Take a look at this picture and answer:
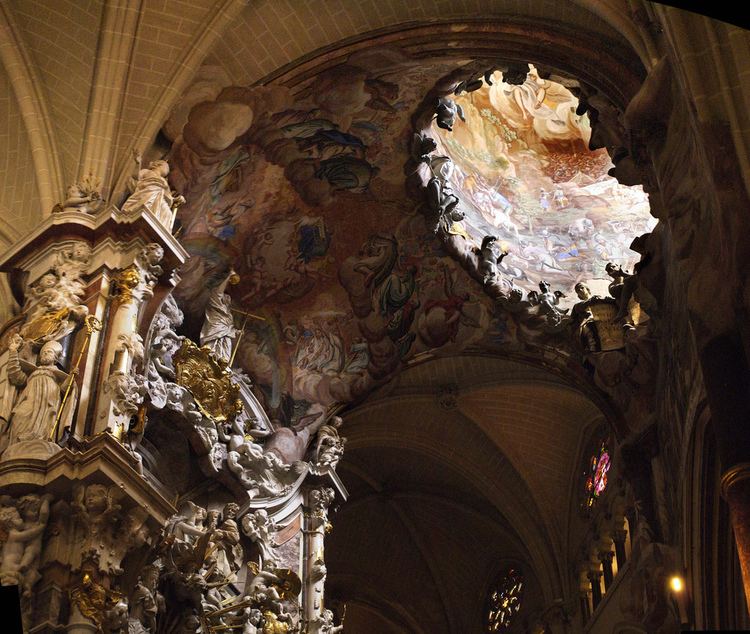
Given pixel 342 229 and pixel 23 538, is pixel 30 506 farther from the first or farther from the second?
pixel 342 229

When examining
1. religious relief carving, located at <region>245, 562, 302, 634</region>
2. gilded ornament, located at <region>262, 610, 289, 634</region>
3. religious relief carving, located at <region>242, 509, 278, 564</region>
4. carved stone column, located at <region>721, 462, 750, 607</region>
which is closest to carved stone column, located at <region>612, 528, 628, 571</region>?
religious relief carving, located at <region>245, 562, 302, 634</region>

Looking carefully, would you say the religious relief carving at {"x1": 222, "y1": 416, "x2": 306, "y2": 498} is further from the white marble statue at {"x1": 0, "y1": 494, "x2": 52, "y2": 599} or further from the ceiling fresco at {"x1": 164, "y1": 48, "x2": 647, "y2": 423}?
the white marble statue at {"x1": 0, "y1": 494, "x2": 52, "y2": 599}

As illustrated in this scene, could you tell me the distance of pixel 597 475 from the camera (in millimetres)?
15398

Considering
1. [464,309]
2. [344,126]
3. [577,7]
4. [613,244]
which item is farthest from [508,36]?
[613,244]

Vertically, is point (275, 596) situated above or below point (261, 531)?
below

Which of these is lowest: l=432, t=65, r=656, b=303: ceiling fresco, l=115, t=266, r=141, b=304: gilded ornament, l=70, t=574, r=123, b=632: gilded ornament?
l=70, t=574, r=123, b=632: gilded ornament

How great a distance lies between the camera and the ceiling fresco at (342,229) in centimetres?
1172

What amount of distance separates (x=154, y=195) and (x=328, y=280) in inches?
123

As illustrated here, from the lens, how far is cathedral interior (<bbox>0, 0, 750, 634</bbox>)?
26.6 feet

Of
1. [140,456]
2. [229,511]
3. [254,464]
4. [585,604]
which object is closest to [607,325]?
[585,604]

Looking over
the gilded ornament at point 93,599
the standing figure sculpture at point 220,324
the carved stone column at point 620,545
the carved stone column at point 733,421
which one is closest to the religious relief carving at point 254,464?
the standing figure sculpture at point 220,324

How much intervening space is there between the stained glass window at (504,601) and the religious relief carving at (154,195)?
9.27 m

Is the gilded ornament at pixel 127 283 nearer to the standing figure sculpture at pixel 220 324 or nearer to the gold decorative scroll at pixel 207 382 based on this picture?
the gold decorative scroll at pixel 207 382

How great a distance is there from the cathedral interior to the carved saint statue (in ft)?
0.08
